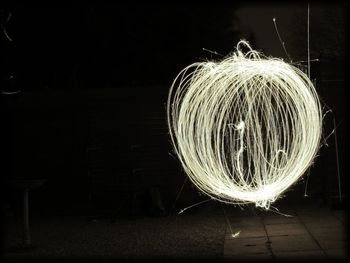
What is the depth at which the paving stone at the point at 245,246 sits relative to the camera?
6965mm

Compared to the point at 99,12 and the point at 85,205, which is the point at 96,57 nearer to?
the point at 99,12

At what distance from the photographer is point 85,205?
11.7 m

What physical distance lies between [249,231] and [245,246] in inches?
44.6

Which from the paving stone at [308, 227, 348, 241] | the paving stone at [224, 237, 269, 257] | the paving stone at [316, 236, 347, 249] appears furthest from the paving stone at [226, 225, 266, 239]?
the paving stone at [316, 236, 347, 249]

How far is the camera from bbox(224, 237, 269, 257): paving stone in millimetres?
6965

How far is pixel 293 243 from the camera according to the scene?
7266 millimetres

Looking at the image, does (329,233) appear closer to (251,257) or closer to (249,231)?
(249,231)

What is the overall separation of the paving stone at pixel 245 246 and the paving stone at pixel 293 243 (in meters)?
0.13

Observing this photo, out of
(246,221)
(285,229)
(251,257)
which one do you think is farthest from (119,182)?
(251,257)

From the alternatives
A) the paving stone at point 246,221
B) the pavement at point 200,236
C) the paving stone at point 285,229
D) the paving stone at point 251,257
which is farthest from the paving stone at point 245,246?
the paving stone at point 246,221

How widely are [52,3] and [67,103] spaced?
8.77 meters

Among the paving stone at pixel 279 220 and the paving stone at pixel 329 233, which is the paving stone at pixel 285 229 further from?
the paving stone at pixel 279 220

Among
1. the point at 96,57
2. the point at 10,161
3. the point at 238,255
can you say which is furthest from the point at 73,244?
the point at 96,57

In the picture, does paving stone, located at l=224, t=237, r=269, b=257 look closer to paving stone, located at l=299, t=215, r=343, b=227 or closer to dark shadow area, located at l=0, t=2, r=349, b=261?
dark shadow area, located at l=0, t=2, r=349, b=261
